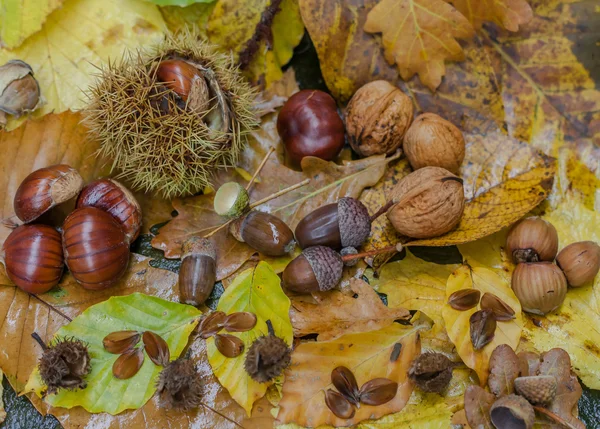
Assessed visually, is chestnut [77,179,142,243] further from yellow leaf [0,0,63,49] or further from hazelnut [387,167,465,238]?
hazelnut [387,167,465,238]

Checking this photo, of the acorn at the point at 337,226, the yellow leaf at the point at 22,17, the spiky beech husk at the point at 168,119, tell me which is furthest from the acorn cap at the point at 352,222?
the yellow leaf at the point at 22,17

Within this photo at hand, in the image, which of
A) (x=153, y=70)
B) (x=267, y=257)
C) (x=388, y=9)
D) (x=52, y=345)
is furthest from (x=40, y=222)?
Result: (x=388, y=9)

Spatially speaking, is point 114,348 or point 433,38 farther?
point 433,38

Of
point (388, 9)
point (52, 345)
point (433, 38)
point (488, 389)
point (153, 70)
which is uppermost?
point (153, 70)

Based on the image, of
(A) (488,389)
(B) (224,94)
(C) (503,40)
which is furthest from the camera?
(C) (503,40)

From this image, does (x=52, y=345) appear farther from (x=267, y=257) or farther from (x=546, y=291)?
(x=546, y=291)

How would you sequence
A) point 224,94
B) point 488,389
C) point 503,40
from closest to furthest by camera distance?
point 488,389, point 224,94, point 503,40
